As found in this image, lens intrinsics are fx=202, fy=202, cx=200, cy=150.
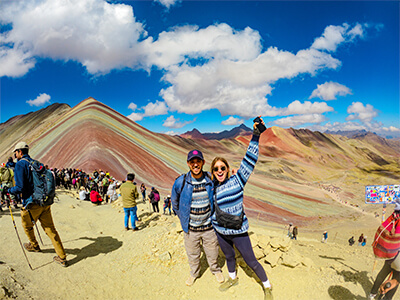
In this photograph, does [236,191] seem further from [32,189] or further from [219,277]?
[32,189]

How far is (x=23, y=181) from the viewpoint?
11.1 feet

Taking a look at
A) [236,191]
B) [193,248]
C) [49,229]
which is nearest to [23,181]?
[49,229]

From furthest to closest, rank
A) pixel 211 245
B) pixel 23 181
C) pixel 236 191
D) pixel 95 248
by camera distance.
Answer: pixel 95 248 < pixel 23 181 < pixel 211 245 < pixel 236 191

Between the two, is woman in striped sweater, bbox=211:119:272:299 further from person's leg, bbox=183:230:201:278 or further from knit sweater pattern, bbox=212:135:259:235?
person's leg, bbox=183:230:201:278

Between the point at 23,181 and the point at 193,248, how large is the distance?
3.05m

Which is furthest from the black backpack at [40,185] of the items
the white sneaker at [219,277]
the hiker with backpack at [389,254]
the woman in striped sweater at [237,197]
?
the hiker with backpack at [389,254]

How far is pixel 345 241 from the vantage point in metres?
17.8

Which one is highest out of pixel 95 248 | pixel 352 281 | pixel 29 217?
pixel 29 217

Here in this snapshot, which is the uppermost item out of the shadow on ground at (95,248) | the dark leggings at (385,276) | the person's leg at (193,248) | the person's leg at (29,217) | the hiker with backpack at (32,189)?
the hiker with backpack at (32,189)

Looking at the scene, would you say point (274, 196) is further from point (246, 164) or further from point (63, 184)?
point (246, 164)

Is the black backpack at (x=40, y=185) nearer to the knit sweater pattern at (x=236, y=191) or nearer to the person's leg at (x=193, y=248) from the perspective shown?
the person's leg at (x=193, y=248)

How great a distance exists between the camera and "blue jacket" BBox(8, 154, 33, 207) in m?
3.36

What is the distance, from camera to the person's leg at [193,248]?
3176 mm

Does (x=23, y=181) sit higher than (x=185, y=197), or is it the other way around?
(x=23, y=181)
